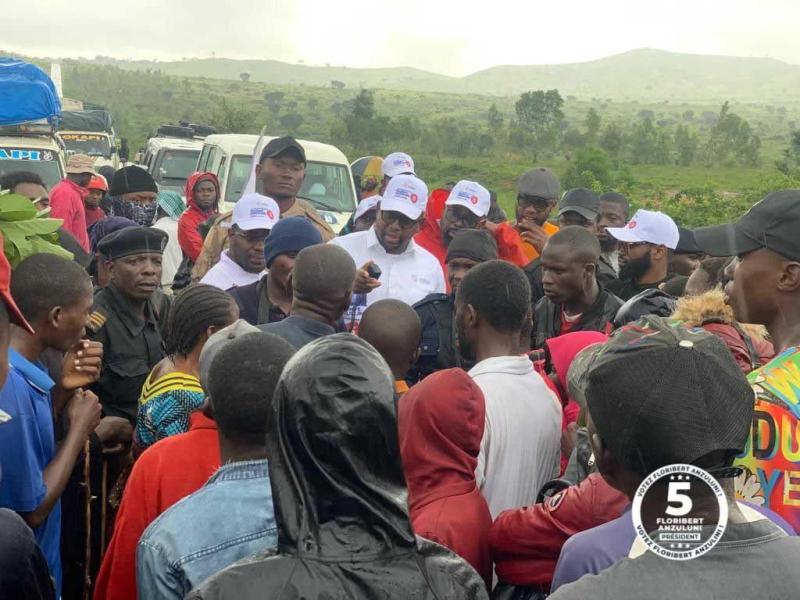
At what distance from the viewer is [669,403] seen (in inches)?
63.1

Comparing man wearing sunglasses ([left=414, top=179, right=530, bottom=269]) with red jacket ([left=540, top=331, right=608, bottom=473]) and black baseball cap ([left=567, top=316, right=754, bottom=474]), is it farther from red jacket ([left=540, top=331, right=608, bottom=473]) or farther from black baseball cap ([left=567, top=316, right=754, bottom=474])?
black baseball cap ([left=567, top=316, right=754, bottom=474])

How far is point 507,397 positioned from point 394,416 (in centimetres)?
150

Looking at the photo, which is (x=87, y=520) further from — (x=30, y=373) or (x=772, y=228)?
(x=772, y=228)

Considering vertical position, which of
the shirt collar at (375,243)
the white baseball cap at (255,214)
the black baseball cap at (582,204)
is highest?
the white baseball cap at (255,214)

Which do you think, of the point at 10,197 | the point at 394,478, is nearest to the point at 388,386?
the point at 394,478

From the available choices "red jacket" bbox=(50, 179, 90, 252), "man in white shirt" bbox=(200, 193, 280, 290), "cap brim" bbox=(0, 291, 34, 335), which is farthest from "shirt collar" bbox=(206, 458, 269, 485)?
"red jacket" bbox=(50, 179, 90, 252)

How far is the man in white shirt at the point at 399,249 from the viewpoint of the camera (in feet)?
18.6

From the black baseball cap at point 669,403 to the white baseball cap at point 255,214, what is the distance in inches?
157

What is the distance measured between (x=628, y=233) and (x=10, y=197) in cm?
352

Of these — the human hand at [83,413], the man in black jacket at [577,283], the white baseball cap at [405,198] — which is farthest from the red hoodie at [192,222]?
the human hand at [83,413]

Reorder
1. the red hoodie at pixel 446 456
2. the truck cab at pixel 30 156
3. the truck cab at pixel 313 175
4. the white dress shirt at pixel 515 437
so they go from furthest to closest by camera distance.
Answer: the truck cab at pixel 30 156, the truck cab at pixel 313 175, the white dress shirt at pixel 515 437, the red hoodie at pixel 446 456

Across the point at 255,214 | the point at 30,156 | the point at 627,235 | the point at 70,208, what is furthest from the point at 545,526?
the point at 30,156

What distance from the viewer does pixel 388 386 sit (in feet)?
5.62

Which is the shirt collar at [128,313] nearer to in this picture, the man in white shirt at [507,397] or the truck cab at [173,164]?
the man in white shirt at [507,397]
